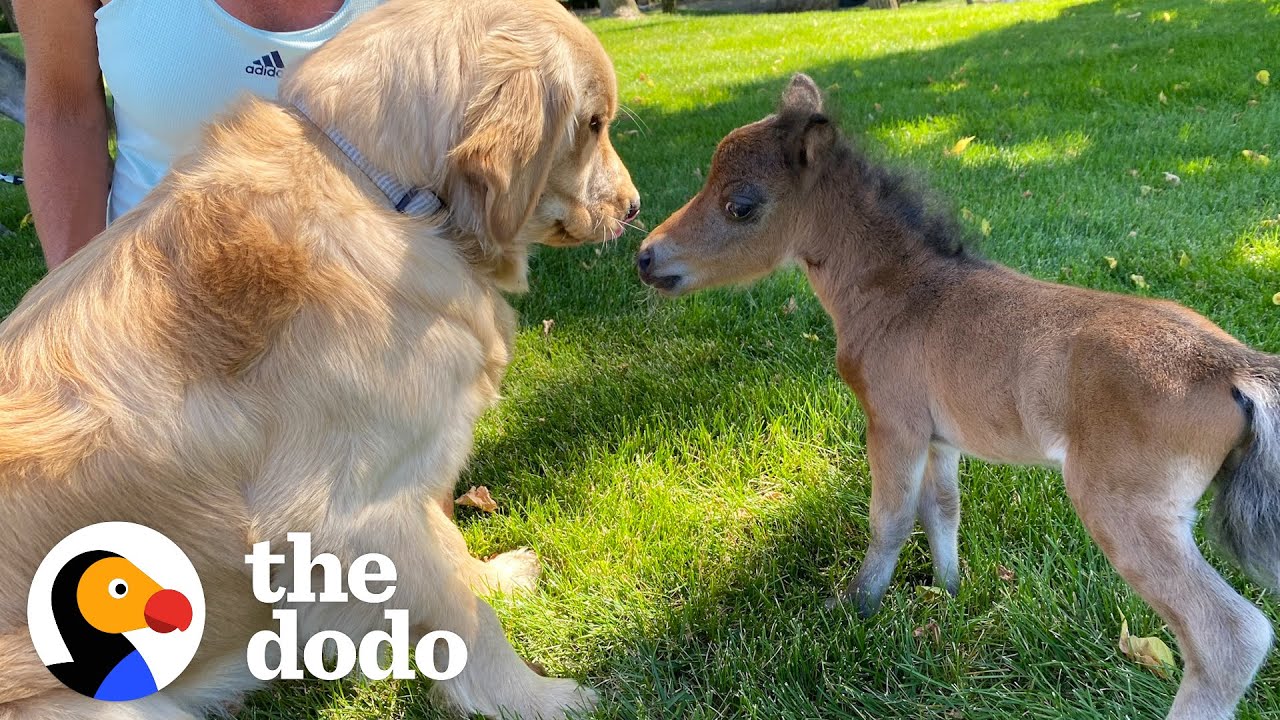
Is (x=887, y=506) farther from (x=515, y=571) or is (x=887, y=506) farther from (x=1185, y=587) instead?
(x=515, y=571)

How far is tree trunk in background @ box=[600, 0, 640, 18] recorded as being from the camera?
1003 inches

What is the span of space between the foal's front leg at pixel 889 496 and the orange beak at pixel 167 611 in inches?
69.5

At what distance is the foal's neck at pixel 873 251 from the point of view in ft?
8.38

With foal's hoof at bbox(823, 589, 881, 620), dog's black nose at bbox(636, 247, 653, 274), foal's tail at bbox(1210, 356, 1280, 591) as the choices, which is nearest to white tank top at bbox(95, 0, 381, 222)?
dog's black nose at bbox(636, 247, 653, 274)

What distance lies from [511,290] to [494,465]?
4.15 feet

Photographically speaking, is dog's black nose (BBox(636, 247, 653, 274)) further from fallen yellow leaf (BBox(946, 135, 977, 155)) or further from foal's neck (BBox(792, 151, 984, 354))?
fallen yellow leaf (BBox(946, 135, 977, 155))

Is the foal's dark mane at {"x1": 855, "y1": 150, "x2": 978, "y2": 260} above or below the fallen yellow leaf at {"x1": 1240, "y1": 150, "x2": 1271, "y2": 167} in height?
above

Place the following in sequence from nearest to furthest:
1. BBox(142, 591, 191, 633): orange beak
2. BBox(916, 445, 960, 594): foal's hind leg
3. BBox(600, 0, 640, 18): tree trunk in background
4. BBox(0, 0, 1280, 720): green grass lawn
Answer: BBox(142, 591, 191, 633): orange beak → BBox(0, 0, 1280, 720): green grass lawn → BBox(916, 445, 960, 594): foal's hind leg → BBox(600, 0, 640, 18): tree trunk in background

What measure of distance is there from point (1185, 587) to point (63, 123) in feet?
12.2

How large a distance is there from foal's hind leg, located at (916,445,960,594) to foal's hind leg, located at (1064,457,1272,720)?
670 millimetres

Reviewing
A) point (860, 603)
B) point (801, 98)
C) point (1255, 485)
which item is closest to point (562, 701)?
point (860, 603)

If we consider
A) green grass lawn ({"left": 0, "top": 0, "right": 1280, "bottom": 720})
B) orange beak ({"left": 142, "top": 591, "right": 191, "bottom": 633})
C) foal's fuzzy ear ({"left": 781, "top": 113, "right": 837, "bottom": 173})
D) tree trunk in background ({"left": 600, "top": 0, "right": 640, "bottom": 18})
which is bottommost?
tree trunk in background ({"left": 600, "top": 0, "right": 640, "bottom": 18})

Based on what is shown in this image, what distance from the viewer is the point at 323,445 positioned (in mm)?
1938

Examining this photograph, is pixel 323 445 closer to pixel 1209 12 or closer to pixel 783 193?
pixel 783 193
